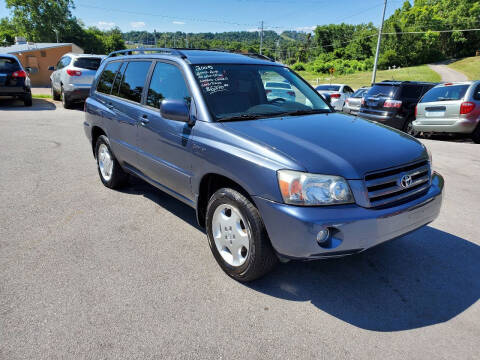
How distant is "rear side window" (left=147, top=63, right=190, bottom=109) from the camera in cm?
357

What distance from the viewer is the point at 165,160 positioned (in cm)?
372

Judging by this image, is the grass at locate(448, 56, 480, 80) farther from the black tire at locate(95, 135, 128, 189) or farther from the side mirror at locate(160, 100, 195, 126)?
the side mirror at locate(160, 100, 195, 126)

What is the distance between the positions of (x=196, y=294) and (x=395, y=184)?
173 cm

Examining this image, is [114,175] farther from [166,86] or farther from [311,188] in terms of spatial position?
[311,188]

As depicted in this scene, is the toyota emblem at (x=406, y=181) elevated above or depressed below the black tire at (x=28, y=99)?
above

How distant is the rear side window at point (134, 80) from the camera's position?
4180 mm

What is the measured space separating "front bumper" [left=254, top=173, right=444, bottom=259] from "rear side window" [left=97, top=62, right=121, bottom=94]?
329cm

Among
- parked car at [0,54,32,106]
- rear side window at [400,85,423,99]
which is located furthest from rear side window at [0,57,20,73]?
rear side window at [400,85,423,99]

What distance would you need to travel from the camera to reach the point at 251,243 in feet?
9.15

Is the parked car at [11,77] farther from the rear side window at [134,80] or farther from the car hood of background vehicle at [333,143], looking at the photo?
the car hood of background vehicle at [333,143]

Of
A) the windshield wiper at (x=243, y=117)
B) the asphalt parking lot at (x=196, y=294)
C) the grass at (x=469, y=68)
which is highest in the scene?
the grass at (x=469, y=68)

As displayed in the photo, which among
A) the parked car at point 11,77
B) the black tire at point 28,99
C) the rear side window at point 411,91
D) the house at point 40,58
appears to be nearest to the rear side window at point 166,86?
the rear side window at point 411,91

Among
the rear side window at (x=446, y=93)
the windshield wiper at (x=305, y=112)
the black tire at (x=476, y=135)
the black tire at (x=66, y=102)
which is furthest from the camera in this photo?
the black tire at (x=66, y=102)

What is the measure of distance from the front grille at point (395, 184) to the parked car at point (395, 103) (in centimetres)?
828
